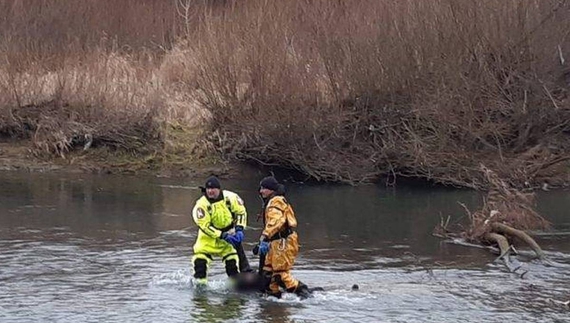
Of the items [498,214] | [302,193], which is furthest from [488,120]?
[498,214]

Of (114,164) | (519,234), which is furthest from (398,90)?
(519,234)

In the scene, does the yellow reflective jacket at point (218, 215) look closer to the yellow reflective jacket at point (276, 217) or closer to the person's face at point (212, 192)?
the person's face at point (212, 192)

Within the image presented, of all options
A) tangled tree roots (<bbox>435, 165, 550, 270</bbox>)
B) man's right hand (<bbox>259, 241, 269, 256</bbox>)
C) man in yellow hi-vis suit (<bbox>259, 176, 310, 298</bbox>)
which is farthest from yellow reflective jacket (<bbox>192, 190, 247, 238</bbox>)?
tangled tree roots (<bbox>435, 165, 550, 270</bbox>)

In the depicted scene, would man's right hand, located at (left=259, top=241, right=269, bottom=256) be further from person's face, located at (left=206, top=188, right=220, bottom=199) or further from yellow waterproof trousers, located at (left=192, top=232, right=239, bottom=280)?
person's face, located at (left=206, top=188, right=220, bottom=199)

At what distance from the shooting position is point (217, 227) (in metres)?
14.0

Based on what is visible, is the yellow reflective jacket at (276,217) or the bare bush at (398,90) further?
the bare bush at (398,90)

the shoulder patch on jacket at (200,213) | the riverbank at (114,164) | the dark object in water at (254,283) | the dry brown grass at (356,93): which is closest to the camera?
the dark object in water at (254,283)

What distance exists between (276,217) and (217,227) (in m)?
1.15

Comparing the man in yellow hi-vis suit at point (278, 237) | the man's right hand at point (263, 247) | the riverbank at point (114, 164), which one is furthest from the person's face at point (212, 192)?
the riverbank at point (114, 164)

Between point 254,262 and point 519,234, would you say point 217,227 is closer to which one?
point 254,262

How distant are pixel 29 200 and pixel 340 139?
31.9ft

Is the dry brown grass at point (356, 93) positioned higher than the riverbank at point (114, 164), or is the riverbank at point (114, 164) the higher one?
the dry brown grass at point (356, 93)

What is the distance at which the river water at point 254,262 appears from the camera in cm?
1323

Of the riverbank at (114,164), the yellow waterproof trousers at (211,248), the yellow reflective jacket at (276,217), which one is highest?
the riverbank at (114,164)
